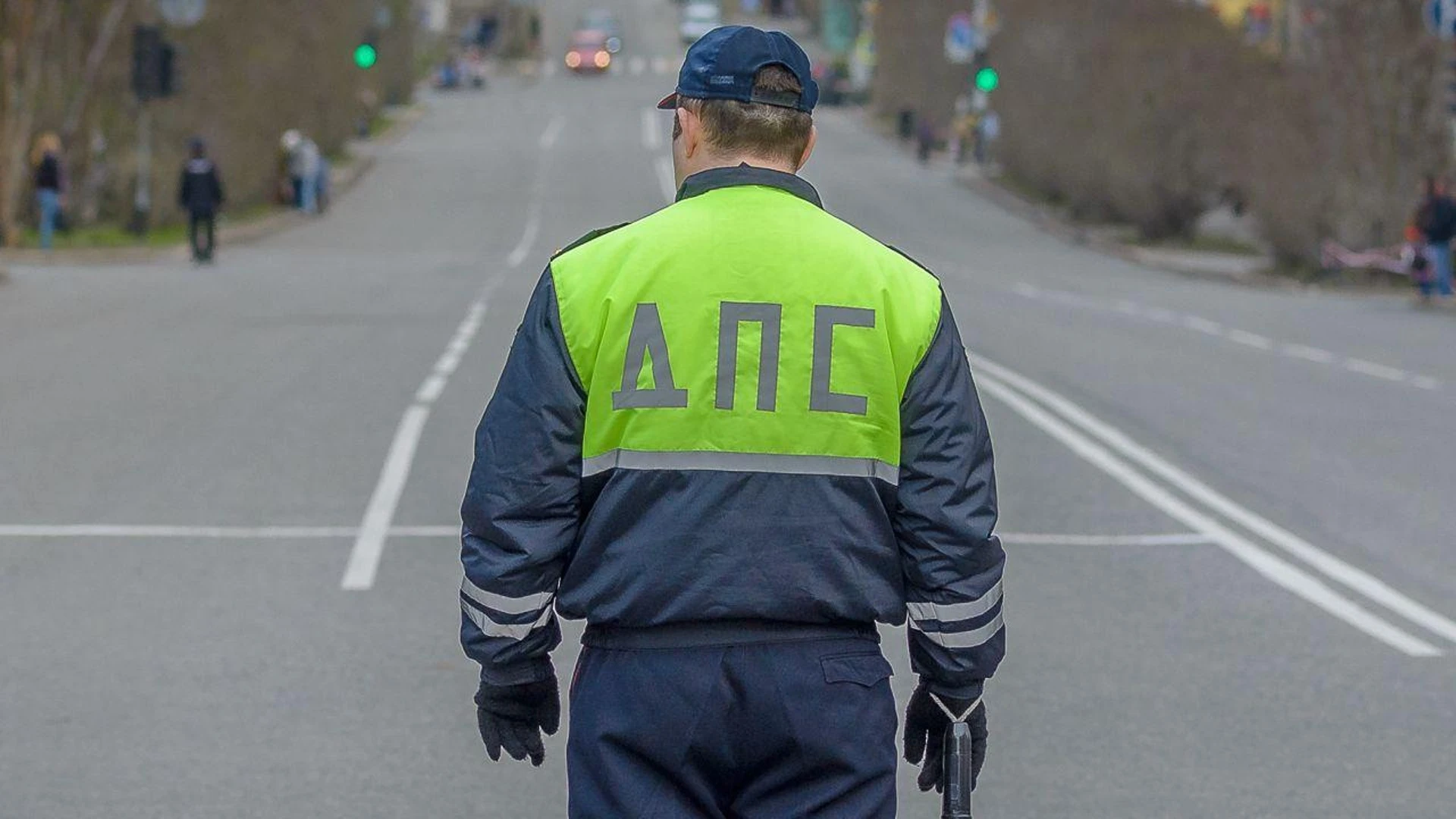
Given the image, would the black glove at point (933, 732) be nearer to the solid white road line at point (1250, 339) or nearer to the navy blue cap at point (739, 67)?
the navy blue cap at point (739, 67)

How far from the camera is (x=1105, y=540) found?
37.2 ft

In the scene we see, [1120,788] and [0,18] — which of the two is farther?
[0,18]

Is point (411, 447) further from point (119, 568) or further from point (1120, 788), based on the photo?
point (1120, 788)

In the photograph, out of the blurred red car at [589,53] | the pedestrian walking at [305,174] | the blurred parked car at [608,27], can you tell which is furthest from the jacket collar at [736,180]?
the blurred parked car at [608,27]

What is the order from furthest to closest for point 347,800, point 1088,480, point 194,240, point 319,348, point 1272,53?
point 1272,53, point 194,240, point 319,348, point 1088,480, point 347,800

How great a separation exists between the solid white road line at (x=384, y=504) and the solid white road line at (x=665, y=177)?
4306cm

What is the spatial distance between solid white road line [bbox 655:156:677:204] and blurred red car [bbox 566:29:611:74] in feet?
139

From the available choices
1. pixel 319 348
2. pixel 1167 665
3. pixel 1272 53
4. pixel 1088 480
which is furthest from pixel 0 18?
pixel 1167 665

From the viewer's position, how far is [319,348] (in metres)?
20.3

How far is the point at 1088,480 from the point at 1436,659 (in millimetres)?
4617

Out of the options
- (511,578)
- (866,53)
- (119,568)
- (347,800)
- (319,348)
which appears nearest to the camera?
(511,578)

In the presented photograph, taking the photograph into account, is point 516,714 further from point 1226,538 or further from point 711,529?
point 1226,538

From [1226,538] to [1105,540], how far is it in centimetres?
57

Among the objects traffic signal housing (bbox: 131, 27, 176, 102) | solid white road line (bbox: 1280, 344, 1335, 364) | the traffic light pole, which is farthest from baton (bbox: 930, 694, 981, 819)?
the traffic light pole
